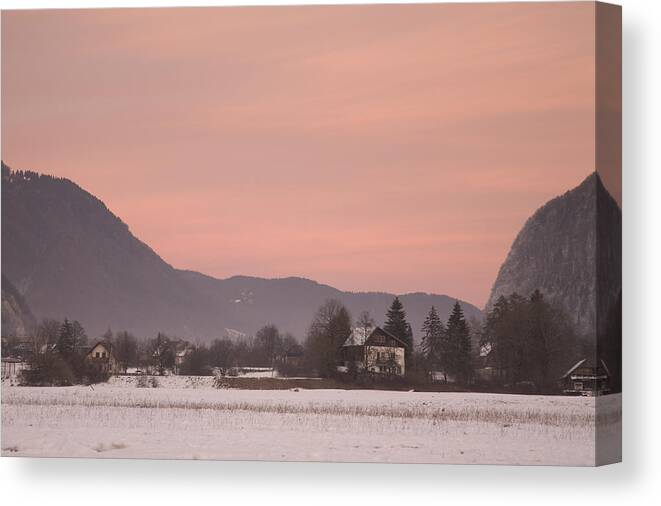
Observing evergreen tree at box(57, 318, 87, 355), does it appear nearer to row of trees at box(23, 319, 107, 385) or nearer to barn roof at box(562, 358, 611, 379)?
row of trees at box(23, 319, 107, 385)

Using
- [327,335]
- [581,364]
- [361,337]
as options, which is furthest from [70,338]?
[581,364]

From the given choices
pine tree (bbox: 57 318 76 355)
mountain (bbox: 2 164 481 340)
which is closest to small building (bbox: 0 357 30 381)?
pine tree (bbox: 57 318 76 355)

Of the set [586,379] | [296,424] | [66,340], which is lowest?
[296,424]

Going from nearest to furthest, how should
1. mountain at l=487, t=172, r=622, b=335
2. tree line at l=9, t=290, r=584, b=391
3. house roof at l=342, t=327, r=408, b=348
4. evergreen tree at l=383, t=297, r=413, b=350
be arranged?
mountain at l=487, t=172, r=622, b=335 → tree line at l=9, t=290, r=584, b=391 → evergreen tree at l=383, t=297, r=413, b=350 → house roof at l=342, t=327, r=408, b=348

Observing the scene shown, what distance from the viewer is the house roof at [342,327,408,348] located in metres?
14.8

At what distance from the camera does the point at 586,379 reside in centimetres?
1412

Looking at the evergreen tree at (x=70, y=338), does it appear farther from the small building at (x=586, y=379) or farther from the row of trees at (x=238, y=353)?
the small building at (x=586, y=379)

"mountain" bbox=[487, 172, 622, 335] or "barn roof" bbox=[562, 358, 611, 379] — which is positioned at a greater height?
"mountain" bbox=[487, 172, 622, 335]

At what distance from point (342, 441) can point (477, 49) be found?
490 centimetres

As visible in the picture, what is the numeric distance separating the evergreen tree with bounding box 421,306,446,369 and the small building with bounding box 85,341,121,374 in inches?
150

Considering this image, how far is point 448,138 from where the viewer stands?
1455 centimetres

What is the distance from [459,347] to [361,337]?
3.91ft

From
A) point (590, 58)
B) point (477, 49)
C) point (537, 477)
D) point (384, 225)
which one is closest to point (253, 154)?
point (384, 225)

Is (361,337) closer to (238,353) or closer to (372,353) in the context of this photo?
(372,353)
